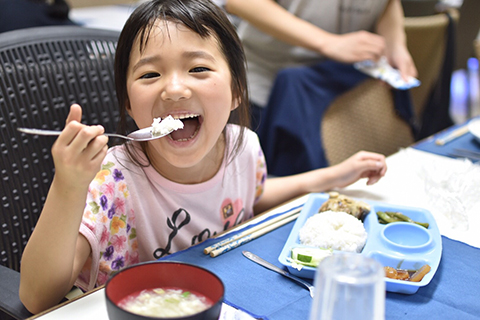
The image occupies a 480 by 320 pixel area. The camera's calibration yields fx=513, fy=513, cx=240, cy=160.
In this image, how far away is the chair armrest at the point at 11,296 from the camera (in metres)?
0.88

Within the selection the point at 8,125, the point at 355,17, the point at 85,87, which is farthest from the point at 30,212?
Result: the point at 355,17

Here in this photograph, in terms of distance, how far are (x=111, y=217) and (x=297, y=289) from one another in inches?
16.3

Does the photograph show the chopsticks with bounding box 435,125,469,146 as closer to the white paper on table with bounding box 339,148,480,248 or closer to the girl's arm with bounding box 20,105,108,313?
the white paper on table with bounding box 339,148,480,248

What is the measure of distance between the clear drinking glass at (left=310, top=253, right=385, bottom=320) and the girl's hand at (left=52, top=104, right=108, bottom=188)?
37 centimetres

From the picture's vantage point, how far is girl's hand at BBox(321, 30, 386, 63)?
190 cm

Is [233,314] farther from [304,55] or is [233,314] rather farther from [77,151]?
[304,55]

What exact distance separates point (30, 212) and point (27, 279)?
39 centimetres

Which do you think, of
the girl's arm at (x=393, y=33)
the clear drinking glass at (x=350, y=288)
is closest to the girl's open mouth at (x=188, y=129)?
the clear drinking glass at (x=350, y=288)

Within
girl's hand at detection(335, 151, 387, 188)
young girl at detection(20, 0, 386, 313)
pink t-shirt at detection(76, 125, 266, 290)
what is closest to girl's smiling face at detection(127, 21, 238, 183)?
young girl at detection(20, 0, 386, 313)

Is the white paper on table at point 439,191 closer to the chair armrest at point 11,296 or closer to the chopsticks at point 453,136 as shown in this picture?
the chopsticks at point 453,136

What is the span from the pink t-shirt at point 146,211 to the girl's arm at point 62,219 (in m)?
0.12

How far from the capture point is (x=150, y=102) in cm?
99

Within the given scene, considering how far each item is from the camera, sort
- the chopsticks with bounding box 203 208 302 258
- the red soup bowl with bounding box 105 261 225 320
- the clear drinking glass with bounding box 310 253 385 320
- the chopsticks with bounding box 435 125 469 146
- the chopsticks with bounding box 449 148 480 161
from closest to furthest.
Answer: the clear drinking glass with bounding box 310 253 385 320 < the red soup bowl with bounding box 105 261 225 320 < the chopsticks with bounding box 203 208 302 258 < the chopsticks with bounding box 449 148 480 161 < the chopsticks with bounding box 435 125 469 146

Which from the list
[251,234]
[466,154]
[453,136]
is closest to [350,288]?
[251,234]
